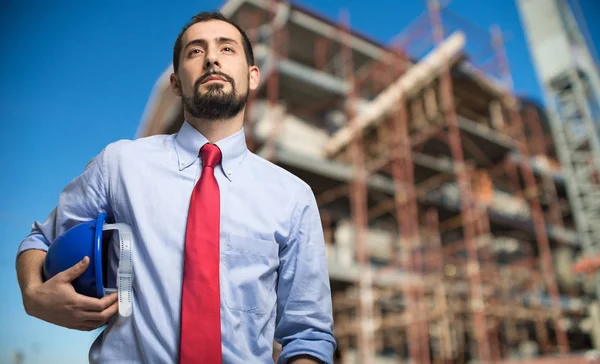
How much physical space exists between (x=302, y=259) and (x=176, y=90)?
1.73 ft

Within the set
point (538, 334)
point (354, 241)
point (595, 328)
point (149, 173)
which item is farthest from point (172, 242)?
point (538, 334)

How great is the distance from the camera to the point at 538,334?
12.2m

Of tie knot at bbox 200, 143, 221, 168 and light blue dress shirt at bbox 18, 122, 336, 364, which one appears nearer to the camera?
light blue dress shirt at bbox 18, 122, 336, 364

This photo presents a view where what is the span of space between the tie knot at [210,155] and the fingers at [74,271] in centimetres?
32

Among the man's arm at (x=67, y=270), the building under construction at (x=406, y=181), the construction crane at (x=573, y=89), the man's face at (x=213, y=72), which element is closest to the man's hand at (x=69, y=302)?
the man's arm at (x=67, y=270)

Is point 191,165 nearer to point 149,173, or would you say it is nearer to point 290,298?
point 149,173

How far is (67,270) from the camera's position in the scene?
2.42 feet

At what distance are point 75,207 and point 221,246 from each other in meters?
0.30

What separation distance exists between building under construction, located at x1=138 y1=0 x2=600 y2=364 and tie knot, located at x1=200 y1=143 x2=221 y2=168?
695 centimetres

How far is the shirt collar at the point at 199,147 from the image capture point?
38.3 inches

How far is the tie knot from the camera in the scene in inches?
37.6

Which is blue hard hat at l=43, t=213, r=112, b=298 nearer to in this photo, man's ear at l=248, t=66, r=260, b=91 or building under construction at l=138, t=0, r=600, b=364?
man's ear at l=248, t=66, r=260, b=91

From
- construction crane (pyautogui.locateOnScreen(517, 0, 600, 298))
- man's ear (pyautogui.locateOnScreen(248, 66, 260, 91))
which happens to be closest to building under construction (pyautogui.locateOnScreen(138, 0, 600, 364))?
construction crane (pyautogui.locateOnScreen(517, 0, 600, 298))

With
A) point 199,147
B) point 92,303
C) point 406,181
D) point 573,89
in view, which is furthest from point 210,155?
point 573,89
